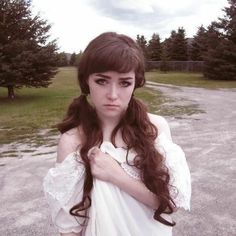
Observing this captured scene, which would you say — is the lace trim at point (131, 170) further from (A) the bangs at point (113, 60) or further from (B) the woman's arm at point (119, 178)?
(A) the bangs at point (113, 60)

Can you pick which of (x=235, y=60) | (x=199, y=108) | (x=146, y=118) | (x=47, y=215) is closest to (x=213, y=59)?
(x=235, y=60)

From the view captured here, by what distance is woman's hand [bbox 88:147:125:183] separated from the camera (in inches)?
59.2

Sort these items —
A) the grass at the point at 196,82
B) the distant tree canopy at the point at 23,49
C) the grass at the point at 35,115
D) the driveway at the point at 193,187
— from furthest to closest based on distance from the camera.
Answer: the grass at the point at 196,82 < the distant tree canopy at the point at 23,49 < the grass at the point at 35,115 < the driveway at the point at 193,187

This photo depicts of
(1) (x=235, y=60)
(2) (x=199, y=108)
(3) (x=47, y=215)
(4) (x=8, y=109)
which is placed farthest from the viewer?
(1) (x=235, y=60)

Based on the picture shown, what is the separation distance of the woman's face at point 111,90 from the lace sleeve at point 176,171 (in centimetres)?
24

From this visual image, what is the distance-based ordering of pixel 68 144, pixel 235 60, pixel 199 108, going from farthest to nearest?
pixel 235 60 < pixel 199 108 < pixel 68 144

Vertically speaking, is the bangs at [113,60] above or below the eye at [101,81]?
above

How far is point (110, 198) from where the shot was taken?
4.88 ft

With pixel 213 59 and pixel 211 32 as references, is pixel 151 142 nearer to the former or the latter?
pixel 213 59

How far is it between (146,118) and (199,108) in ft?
37.4

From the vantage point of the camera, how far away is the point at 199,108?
41.8 feet

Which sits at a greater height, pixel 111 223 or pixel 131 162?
pixel 131 162

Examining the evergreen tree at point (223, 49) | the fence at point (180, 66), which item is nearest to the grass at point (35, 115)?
the evergreen tree at point (223, 49)

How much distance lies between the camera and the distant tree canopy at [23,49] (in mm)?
16391
